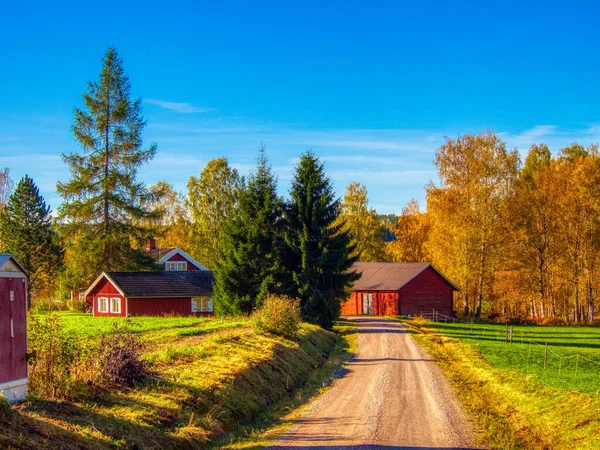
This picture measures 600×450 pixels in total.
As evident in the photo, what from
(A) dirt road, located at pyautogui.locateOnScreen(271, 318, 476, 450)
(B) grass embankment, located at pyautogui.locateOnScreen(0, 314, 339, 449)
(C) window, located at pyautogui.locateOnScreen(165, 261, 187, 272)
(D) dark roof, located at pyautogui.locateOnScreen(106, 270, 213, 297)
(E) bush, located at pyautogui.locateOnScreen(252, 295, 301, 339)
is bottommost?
(A) dirt road, located at pyautogui.locateOnScreen(271, 318, 476, 450)

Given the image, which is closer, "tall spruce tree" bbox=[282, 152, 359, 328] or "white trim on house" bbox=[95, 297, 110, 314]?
"tall spruce tree" bbox=[282, 152, 359, 328]

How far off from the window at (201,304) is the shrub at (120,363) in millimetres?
31650

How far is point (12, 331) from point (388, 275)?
157ft

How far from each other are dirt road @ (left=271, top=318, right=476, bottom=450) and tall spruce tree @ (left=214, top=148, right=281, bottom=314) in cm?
1149

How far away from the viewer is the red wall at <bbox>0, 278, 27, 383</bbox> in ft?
39.7

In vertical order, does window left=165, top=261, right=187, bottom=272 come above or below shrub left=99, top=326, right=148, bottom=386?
above

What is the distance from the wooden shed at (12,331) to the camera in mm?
12086

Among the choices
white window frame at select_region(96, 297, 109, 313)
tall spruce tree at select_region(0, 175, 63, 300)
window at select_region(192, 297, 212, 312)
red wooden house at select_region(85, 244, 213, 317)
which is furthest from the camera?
tall spruce tree at select_region(0, 175, 63, 300)

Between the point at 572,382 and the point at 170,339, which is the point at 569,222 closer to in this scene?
the point at 572,382

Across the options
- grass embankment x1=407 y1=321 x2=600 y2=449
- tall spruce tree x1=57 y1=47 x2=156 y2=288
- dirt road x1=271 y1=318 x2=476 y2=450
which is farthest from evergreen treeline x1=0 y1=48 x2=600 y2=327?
dirt road x1=271 y1=318 x2=476 y2=450

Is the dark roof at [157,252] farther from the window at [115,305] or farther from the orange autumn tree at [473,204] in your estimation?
the orange autumn tree at [473,204]

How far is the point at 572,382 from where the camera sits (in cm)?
2028

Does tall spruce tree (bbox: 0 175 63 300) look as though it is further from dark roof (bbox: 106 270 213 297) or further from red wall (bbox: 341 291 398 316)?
red wall (bbox: 341 291 398 316)

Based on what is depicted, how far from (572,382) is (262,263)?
21.6m
